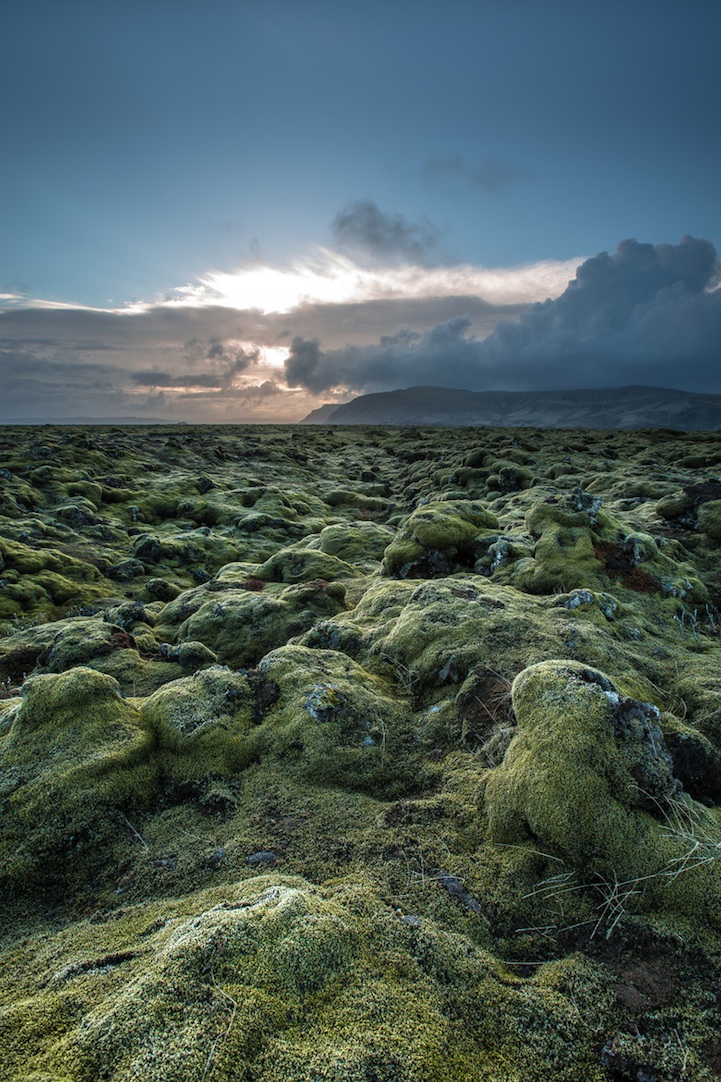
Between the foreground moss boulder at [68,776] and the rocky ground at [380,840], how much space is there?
0.11 feet

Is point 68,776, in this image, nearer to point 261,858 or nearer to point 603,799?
point 261,858

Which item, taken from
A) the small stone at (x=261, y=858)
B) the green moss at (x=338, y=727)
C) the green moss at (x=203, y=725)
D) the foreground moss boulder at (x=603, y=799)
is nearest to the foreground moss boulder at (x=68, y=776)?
the green moss at (x=203, y=725)

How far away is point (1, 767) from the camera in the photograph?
7.55 metres

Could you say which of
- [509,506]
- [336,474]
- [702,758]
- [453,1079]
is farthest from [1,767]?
[336,474]

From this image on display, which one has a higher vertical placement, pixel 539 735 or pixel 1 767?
pixel 539 735

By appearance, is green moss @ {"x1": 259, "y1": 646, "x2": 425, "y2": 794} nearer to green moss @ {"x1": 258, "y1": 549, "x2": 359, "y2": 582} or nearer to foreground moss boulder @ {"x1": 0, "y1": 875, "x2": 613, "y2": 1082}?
foreground moss boulder @ {"x1": 0, "y1": 875, "x2": 613, "y2": 1082}

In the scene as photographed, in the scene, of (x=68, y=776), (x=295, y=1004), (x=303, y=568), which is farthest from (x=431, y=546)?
(x=295, y=1004)

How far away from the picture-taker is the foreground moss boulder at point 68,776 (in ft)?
21.4

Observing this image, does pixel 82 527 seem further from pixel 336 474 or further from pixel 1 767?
pixel 336 474

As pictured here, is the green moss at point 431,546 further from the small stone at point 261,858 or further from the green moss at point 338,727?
the small stone at point 261,858

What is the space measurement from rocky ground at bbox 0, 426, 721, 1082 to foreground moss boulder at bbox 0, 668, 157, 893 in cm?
Answer: 3

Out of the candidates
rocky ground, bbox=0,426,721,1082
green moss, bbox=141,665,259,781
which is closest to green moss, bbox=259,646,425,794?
rocky ground, bbox=0,426,721,1082

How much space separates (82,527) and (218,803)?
27219 mm

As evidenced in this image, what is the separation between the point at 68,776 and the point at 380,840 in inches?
174
